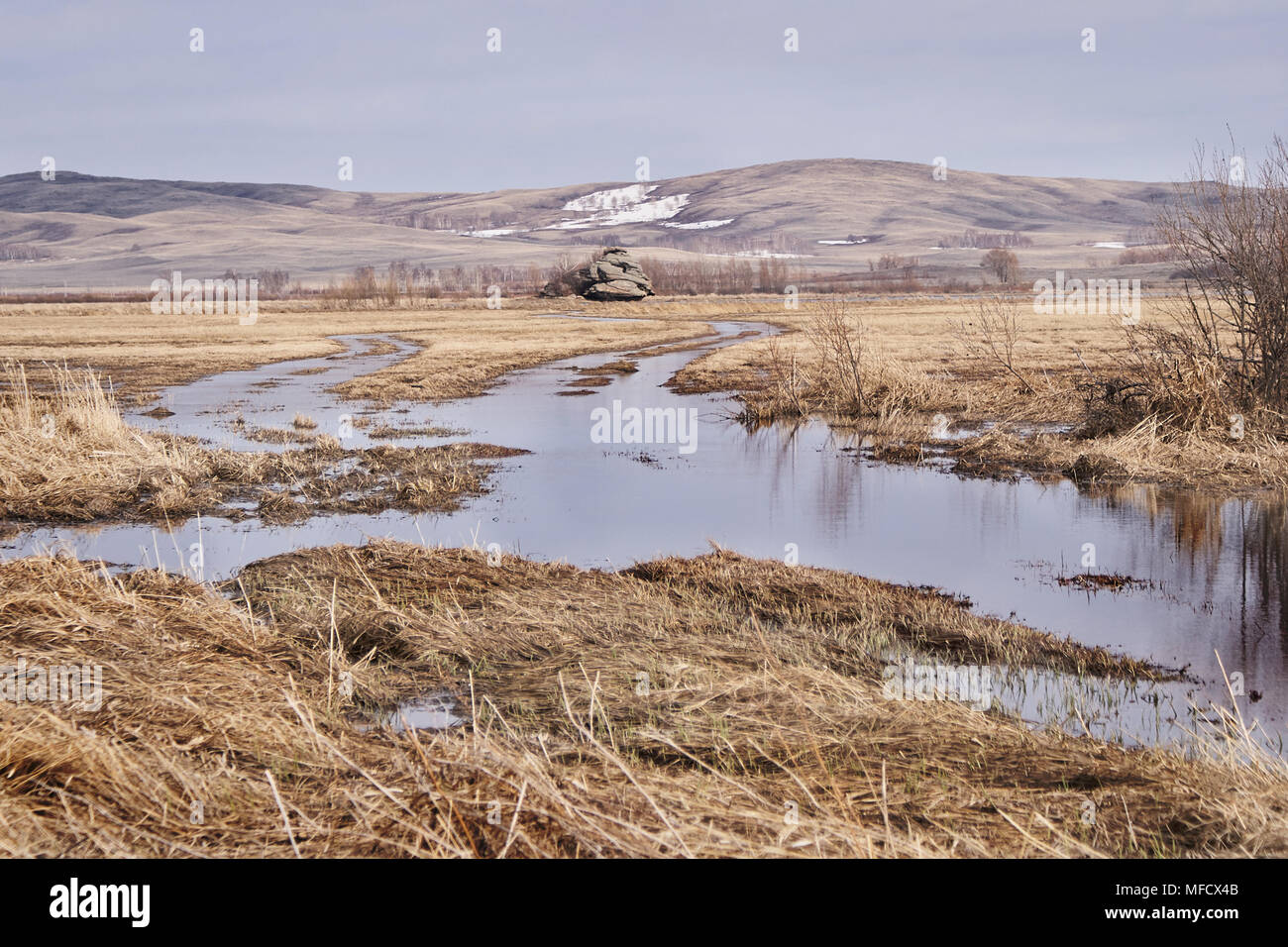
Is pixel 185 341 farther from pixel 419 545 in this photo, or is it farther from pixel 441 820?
pixel 441 820

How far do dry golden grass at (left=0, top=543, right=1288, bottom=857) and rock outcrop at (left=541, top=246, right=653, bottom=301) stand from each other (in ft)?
268

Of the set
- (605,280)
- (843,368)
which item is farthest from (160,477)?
(605,280)

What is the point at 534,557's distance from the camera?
37.3 feet

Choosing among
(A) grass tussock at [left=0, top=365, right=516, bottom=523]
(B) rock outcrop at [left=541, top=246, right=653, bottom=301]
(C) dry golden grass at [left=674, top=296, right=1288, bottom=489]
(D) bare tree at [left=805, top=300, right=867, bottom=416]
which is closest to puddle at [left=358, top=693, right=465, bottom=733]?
(A) grass tussock at [left=0, top=365, right=516, bottom=523]

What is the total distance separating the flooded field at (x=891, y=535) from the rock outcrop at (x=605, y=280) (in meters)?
69.0

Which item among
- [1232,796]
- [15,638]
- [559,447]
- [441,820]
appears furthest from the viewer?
[559,447]

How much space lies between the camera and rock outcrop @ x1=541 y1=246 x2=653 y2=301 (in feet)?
294

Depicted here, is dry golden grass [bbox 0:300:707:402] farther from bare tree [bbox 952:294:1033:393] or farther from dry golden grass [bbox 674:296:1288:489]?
bare tree [bbox 952:294:1033:393]

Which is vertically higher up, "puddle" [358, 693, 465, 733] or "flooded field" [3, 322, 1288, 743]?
"flooded field" [3, 322, 1288, 743]

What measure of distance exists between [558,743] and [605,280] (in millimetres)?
87309

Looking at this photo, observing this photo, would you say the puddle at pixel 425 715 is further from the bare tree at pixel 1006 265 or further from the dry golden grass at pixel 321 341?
the bare tree at pixel 1006 265

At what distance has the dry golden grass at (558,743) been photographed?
14.8 ft

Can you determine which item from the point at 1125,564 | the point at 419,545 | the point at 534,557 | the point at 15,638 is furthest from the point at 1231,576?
the point at 15,638

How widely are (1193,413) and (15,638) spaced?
16443 mm
